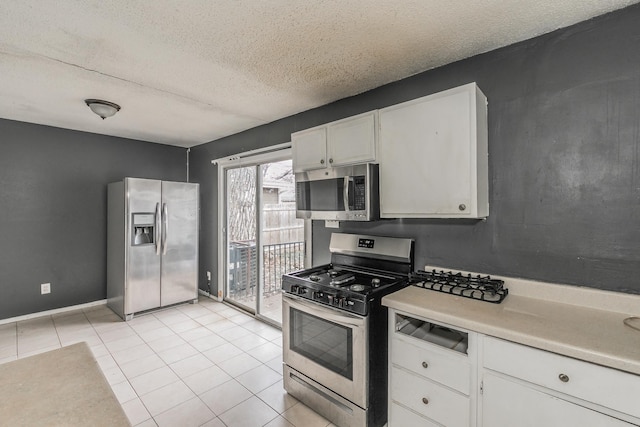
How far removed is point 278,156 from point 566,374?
9.59 ft

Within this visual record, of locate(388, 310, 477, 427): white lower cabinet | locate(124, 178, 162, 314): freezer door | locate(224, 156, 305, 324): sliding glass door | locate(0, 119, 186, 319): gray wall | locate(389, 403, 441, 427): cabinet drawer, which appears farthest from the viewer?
locate(224, 156, 305, 324): sliding glass door

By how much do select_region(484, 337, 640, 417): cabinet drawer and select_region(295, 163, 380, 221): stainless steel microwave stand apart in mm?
1076

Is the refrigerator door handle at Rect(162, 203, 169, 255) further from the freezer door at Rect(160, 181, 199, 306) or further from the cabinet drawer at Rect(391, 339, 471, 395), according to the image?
the cabinet drawer at Rect(391, 339, 471, 395)

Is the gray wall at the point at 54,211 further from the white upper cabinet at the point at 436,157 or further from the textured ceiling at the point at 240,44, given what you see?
the white upper cabinet at the point at 436,157

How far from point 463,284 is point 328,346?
964 millimetres

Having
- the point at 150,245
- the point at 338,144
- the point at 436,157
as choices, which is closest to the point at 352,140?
the point at 338,144

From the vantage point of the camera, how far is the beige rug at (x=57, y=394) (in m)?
0.96

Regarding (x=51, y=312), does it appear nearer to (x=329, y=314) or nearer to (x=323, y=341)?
(x=323, y=341)

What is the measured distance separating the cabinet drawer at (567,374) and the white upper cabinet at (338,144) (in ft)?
4.50

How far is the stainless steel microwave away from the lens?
6.95 feet

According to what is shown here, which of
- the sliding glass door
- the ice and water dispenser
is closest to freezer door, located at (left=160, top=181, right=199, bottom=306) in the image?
the ice and water dispenser

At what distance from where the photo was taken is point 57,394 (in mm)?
1086

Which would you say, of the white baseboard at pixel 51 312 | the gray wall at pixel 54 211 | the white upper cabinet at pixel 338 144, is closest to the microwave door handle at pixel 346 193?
the white upper cabinet at pixel 338 144

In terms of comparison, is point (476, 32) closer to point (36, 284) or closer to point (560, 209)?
point (560, 209)
